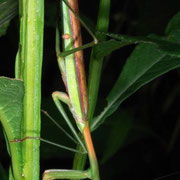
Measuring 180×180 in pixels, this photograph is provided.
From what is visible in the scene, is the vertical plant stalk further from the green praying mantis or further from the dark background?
the dark background

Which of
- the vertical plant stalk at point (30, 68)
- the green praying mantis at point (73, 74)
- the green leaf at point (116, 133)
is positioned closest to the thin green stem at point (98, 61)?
the green praying mantis at point (73, 74)

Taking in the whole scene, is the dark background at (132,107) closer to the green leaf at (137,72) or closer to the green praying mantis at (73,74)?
the green leaf at (137,72)

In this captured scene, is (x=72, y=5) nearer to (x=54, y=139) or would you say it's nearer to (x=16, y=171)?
(x=16, y=171)

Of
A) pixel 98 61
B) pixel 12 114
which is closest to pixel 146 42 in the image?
pixel 98 61

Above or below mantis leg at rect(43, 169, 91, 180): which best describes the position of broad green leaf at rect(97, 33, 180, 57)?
above

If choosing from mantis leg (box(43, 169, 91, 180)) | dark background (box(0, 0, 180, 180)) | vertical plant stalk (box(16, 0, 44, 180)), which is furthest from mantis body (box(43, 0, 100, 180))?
dark background (box(0, 0, 180, 180))

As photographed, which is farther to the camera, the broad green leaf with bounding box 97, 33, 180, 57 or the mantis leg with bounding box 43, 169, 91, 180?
the mantis leg with bounding box 43, 169, 91, 180

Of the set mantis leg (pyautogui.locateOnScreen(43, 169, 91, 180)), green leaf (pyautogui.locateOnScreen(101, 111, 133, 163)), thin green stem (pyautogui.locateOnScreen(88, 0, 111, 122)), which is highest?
thin green stem (pyautogui.locateOnScreen(88, 0, 111, 122))
